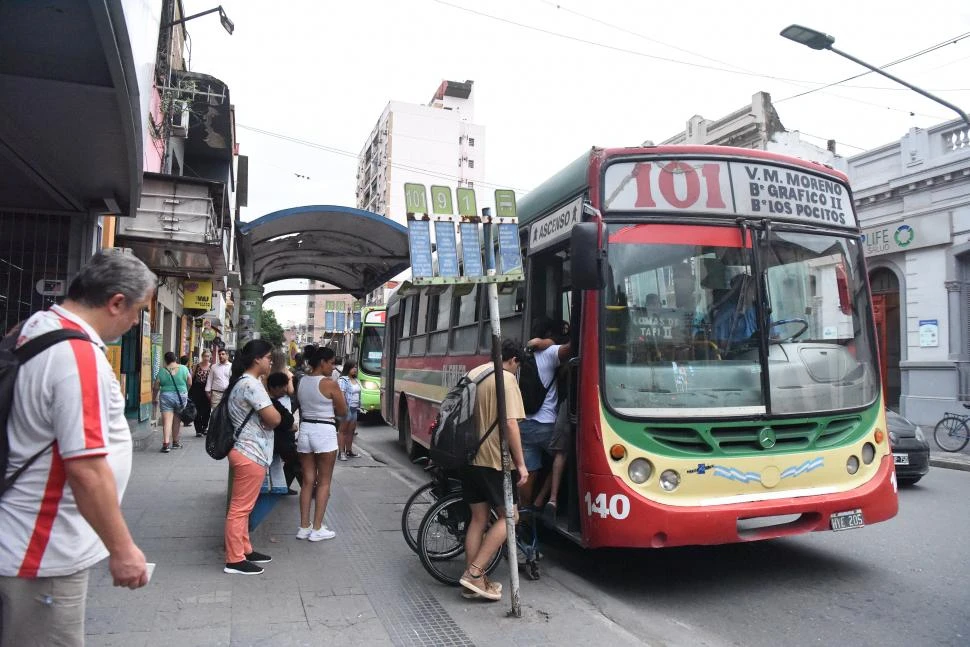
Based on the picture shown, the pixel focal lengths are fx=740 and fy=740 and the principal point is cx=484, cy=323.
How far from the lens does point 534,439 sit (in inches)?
238

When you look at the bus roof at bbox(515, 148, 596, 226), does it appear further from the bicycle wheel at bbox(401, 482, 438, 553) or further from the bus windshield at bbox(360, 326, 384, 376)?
the bus windshield at bbox(360, 326, 384, 376)

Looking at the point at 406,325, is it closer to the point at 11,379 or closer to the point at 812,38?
the point at 812,38

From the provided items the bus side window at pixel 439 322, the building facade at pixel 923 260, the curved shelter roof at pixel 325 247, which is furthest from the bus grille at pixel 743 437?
the building facade at pixel 923 260

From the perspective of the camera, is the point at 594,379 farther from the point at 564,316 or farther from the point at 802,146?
the point at 802,146

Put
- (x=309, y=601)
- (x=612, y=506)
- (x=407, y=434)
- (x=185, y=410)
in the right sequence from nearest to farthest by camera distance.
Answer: (x=309, y=601) < (x=612, y=506) < (x=407, y=434) < (x=185, y=410)

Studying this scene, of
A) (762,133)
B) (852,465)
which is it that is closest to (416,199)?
(852,465)

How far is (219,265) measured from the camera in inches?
571

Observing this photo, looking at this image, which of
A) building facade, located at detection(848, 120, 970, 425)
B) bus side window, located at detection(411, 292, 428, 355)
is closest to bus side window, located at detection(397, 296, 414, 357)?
bus side window, located at detection(411, 292, 428, 355)

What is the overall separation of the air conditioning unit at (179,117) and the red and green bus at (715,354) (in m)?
14.3

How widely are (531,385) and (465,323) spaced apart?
2596 millimetres

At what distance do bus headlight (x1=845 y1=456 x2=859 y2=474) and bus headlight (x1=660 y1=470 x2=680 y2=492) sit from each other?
55.6 inches

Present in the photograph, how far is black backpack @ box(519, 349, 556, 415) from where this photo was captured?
239 inches

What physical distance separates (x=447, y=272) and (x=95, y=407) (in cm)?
292

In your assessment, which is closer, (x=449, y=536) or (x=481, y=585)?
(x=481, y=585)
